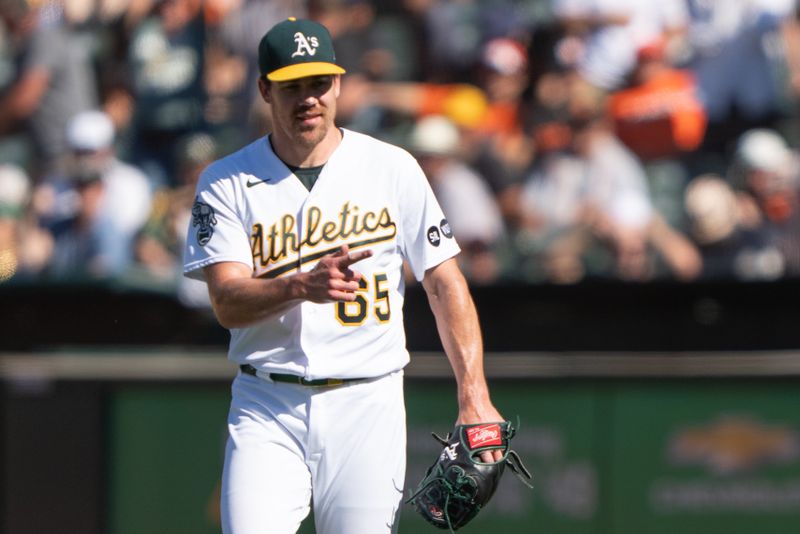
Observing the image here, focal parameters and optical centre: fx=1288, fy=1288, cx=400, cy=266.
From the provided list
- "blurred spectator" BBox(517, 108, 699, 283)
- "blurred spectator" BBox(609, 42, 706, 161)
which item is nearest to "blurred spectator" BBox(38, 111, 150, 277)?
"blurred spectator" BBox(517, 108, 699, 283)

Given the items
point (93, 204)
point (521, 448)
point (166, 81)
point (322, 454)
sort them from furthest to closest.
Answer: point (166, 81)
point (93, 204)
point (521, 448)
point (322, 454)

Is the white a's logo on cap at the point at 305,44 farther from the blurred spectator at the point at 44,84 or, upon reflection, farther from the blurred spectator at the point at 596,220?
the blurred spectator at the point at 44,84

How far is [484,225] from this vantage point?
7.15 m

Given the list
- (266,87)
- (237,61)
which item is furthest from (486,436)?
(237,61)

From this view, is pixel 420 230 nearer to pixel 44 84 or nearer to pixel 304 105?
pixel 304 105

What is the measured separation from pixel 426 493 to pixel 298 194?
0.99 meters

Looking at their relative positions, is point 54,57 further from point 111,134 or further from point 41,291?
point 41,291

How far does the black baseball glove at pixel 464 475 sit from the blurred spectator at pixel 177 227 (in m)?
3.23

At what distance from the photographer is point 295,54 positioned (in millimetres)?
3793

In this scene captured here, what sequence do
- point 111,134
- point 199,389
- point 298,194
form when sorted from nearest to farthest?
point 298,194 < point 199,389 < point 111,134

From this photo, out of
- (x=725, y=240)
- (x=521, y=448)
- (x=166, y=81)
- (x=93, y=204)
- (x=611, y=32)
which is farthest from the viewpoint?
(x=166, y=81)

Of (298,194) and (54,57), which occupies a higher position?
(54,57)

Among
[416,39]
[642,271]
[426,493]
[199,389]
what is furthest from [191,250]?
[416,39]

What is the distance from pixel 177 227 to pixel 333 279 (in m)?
3.94
